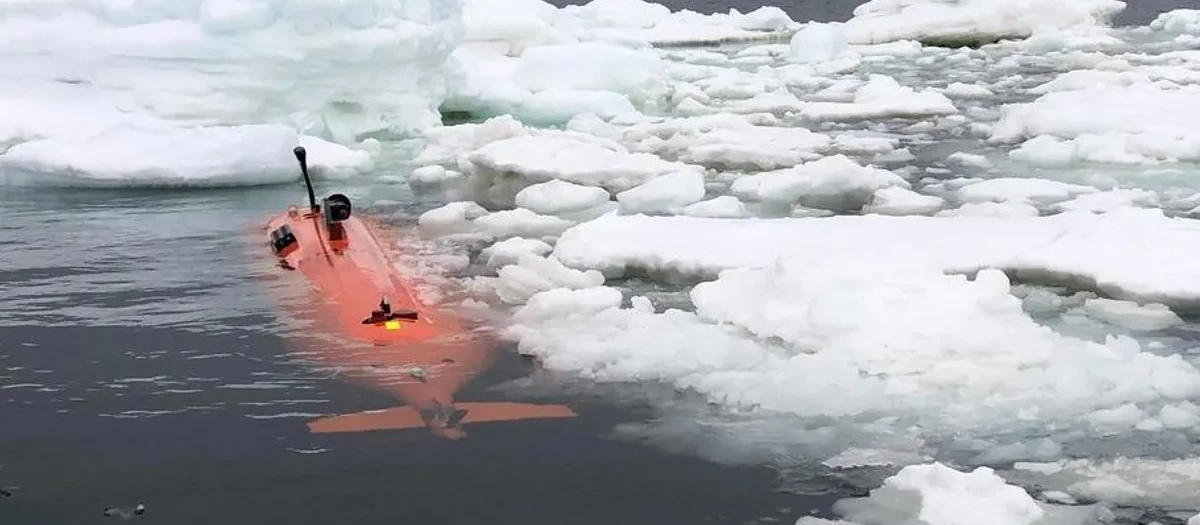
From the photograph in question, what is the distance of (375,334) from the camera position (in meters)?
6.05

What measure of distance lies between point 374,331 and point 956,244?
10.5 ft

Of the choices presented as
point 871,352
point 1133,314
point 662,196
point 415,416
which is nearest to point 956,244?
point 1133,314

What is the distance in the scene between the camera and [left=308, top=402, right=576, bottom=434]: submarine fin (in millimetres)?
4926

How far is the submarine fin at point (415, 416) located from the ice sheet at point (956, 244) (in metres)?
1.74

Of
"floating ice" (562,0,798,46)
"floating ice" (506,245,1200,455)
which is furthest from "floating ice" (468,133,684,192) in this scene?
"floating ice" (562,0,798,46)

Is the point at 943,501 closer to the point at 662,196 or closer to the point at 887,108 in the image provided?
the point at 662,196

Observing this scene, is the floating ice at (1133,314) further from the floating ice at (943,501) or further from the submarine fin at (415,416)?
the submarine fin at (415,416)

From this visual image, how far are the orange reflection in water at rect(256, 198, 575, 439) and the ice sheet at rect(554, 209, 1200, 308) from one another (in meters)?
1.18

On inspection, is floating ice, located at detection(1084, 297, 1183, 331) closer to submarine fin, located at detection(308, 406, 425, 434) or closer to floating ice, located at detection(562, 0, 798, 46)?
submarine fin, located at detection(308, 406, 425, 434)

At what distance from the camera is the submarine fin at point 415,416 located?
16.2ft

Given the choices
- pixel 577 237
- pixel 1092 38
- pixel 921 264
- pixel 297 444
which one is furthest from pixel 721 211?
pixel 1092 38

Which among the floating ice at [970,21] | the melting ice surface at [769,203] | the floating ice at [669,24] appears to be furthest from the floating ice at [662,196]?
the floating ice at [970,21]

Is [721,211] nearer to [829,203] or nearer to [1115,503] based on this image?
[829,203]

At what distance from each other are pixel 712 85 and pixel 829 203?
857cm
